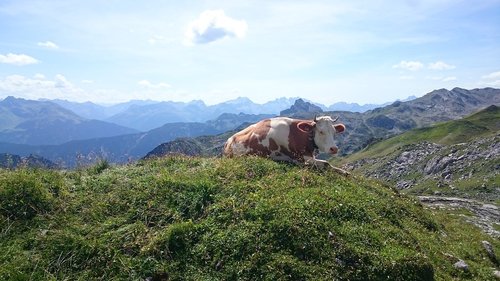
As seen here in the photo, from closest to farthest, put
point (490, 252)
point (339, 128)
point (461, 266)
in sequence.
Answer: point (461, 266) < point (490, 252) < point (339, 128)

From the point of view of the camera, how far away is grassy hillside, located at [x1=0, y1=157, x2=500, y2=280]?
10.4m

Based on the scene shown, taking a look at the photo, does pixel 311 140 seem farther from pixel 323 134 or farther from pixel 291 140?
pixel 291 140

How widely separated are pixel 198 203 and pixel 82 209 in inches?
137

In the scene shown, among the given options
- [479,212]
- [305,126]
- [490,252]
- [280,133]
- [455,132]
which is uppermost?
[305,126]

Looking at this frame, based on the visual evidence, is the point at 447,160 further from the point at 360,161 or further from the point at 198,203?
the point at 198,203

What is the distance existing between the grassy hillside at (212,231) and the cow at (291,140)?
3.08 meters

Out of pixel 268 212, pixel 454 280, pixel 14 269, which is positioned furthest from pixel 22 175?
pixel 454 280

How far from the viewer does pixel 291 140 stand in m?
18.7

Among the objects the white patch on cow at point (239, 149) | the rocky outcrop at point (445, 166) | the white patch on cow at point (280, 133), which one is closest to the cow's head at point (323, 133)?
the white patch on cow at point (280, 133)

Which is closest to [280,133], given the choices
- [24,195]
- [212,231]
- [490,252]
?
[212,231]

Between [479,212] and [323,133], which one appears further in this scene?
[479,212]

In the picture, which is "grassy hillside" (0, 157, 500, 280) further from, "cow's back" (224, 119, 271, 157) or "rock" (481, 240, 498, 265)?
"cow's back" (224, 119, 271, 157)

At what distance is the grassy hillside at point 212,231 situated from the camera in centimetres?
1043

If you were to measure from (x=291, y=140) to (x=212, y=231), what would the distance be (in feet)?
26.5
